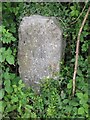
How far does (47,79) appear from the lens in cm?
273

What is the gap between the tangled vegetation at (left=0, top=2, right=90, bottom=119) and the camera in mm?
2553

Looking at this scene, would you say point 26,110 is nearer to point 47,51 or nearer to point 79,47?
point 47,51

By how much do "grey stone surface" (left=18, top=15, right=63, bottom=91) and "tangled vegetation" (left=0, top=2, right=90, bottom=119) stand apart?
0.21ft

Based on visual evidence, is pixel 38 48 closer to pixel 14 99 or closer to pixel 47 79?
pixel 47 79

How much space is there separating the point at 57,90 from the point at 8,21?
2.32ft

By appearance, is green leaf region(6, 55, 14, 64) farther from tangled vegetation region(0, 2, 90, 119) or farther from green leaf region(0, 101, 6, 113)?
green leaf region(0, 101, 6, 113)

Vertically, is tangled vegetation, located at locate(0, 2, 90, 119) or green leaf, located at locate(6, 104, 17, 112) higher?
tangled vegetation, located at locate(0, 2, 90, 119)

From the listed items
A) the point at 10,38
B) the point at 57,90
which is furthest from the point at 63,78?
the point at 10,38

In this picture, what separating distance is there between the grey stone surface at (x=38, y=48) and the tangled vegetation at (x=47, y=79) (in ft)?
0.21

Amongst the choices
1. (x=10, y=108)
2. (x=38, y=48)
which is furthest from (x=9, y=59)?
(x=10, y=108)

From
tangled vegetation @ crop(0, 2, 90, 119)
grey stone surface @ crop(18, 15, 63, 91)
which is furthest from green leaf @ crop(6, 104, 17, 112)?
grey stone surface @ crop(18, 15, 63, 91)

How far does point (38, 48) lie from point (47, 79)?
273 mm

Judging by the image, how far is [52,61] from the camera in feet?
8.84

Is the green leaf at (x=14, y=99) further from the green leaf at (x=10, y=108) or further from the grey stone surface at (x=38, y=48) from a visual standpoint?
the grey stone surface at (x=38, y=48)
